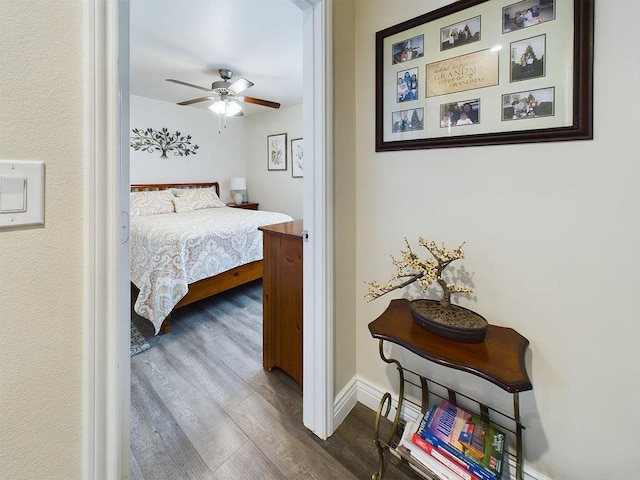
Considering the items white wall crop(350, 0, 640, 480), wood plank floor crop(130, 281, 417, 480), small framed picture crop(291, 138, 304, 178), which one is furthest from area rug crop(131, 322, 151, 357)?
small framed picture crop(291, 138, 304, 178)

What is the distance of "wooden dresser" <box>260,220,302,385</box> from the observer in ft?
5.43

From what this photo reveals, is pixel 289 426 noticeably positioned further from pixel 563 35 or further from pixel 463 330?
pixel 563 35

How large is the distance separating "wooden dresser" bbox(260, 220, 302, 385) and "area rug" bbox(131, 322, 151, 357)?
973 mm

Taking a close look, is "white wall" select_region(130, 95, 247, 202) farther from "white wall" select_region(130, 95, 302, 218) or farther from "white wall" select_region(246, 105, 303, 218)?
"white wall" select_region(246, 105, 303, 218)

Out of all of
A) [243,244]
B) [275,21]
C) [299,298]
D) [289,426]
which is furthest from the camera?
[243,244]

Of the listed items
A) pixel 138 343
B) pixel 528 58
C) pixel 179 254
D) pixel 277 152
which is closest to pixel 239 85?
pixel 179 254

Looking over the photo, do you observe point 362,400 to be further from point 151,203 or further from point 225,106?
point 151,203

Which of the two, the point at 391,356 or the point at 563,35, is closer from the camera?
the point at 563,35

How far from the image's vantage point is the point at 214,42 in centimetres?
262

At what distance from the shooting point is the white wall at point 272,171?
498 cm

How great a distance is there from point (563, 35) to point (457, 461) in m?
1.47

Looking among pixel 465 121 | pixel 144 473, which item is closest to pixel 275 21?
pixel 465 121

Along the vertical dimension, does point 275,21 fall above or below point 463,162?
above

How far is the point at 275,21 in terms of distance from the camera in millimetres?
2301
